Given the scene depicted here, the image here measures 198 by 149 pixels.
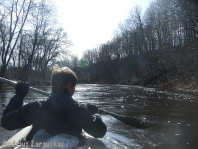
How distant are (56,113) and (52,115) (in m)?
0.05

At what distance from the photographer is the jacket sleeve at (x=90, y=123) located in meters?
2.26

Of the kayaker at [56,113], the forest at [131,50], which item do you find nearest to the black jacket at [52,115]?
the kayaker at [56,113]

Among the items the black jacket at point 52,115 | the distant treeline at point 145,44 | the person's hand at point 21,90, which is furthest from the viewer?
the distant treeline at point 145,44

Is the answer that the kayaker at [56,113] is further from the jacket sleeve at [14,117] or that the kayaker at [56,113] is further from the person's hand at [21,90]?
the person's hand at [21,90]

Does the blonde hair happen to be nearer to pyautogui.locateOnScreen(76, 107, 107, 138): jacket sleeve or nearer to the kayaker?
the kayaker

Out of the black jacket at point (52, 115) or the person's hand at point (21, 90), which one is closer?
the black jacket at point (52, 115)

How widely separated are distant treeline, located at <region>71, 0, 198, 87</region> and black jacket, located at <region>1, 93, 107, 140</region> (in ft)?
54.6

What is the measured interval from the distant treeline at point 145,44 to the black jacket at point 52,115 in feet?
54.6

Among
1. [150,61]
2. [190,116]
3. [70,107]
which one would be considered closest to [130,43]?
[150,61]

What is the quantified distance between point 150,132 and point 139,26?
36.0m

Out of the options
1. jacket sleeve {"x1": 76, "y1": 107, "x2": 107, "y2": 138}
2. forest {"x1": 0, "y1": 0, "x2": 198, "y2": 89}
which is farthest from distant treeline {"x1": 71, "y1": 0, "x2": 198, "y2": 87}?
jacket sleeve {"x1": 76, "y1": 107, "x2": 107, "y2": 138}

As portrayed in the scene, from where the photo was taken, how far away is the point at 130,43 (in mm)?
47250

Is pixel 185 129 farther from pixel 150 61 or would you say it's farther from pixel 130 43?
pixel 130 43

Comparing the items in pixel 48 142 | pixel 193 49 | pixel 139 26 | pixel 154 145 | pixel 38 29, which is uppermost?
pixel 139 26
